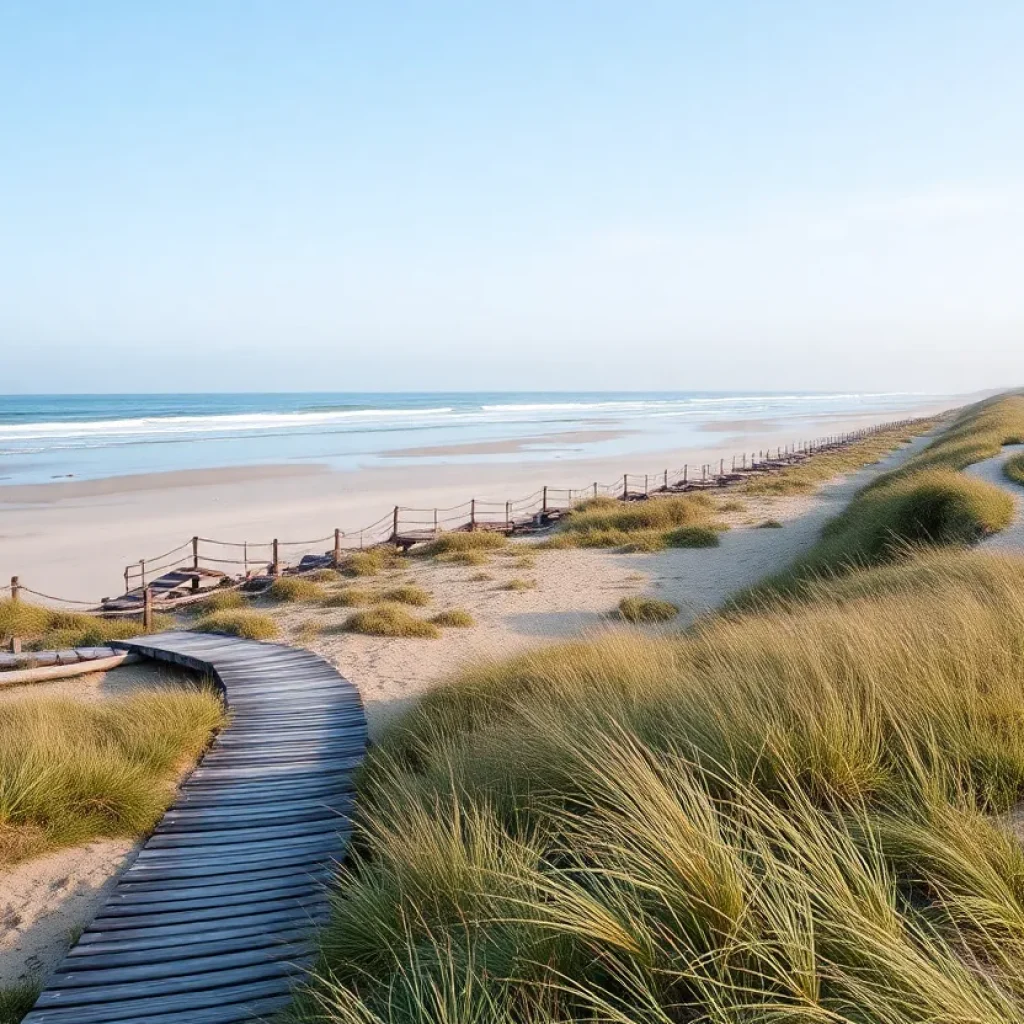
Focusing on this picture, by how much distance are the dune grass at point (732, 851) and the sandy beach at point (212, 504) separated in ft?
51.1

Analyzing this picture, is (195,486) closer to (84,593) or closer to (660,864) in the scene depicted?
(84,593)

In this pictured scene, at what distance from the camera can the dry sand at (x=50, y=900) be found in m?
5.43

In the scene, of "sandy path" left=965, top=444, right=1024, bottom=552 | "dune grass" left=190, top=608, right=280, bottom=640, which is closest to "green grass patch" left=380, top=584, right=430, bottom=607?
"dune grass" left=190, top=608, right=280, bottom=640

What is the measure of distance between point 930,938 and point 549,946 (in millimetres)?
1155

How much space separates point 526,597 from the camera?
17516mm

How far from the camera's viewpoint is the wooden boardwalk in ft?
14.6

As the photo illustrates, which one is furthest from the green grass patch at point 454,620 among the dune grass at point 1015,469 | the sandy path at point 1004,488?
the dune grass at point 1015,469

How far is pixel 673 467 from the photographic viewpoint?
47.0 m

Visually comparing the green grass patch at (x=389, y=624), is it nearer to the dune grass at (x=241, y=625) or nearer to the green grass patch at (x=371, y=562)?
the dune grass at (x=241, y=625)

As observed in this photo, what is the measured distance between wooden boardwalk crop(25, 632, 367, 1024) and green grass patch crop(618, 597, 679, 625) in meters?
6.76

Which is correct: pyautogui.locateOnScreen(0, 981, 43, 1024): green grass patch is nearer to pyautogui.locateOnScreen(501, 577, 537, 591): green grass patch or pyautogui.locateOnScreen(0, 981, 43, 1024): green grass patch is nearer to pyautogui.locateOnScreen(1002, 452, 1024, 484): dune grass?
pyautogui.locateOnScreen(501, 577, 537, 591): green grass patch

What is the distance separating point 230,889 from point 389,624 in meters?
9.12

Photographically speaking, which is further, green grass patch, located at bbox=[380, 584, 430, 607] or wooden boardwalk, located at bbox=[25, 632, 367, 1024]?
green grass patch, located at bbox=[380, 584, 430, 607]

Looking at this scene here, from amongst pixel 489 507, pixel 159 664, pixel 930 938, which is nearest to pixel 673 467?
pixel 489 507
